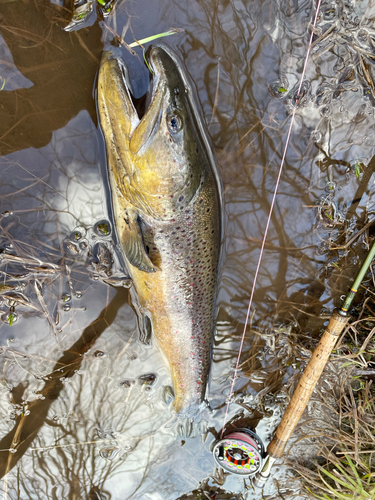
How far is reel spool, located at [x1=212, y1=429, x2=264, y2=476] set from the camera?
2605mm

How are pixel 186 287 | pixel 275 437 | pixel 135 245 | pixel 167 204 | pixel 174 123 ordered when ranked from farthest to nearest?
pixel 275 437 < pixel 186 287 < pixel 135 245 < pixel 167 204 < pixel 174 123

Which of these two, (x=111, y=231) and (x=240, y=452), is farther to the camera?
(x=240, y=452)

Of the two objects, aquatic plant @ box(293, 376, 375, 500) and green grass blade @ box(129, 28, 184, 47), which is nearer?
green grass blade @ box(129, 28, 184, 47)

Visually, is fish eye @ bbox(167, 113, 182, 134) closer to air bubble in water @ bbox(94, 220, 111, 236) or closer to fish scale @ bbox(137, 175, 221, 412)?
fish scale @ bbox(137, 175, 221, 412)

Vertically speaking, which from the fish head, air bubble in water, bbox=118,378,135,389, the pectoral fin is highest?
the fish head

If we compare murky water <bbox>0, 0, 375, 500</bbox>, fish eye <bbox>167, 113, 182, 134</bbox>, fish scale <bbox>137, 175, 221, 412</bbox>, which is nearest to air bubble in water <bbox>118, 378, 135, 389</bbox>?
murky water <bbox>0, 0, 375, 500</bbox>

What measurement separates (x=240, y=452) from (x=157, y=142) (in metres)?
2.80

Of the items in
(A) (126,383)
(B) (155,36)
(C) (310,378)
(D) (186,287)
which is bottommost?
(A) (126,383)

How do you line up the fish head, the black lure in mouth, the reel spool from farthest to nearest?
the reel spool, the black lure in mouth, the fish head

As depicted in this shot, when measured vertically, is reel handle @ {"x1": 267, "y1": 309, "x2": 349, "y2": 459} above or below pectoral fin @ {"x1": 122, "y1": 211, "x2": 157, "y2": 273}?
below

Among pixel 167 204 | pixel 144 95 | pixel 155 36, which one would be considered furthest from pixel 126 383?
pixel 155 36

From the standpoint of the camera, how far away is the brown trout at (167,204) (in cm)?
159

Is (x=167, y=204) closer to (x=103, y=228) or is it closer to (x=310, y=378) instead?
(x=103, y=228)

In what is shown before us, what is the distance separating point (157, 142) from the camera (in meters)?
1.58
